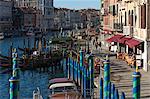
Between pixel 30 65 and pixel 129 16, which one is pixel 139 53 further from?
pixel 30 65

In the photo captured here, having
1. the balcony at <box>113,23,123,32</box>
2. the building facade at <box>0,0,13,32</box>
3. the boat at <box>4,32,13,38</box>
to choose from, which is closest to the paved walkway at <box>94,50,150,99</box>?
the balcony at <box>113,23,123,32</box>

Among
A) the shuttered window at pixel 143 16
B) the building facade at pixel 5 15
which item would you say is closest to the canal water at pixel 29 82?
the shuttered window at pixel 143 16

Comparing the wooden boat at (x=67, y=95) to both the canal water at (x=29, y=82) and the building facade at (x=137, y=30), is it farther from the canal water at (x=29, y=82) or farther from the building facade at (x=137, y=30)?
the building facade at (x=137, y=30)

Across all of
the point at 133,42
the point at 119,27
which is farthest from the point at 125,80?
the point at 119,27

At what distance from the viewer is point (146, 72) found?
99.2 feet

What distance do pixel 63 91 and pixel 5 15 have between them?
12604 centimetres

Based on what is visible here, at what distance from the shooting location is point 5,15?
148 m

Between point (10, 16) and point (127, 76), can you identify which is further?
point (10, 16)

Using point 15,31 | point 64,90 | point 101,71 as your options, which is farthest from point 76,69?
point 15,31

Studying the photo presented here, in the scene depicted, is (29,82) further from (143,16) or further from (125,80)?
(125,80)

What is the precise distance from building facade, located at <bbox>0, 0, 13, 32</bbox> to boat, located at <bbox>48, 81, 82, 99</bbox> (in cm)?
11850

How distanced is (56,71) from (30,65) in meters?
2.98

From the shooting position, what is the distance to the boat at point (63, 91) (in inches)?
968

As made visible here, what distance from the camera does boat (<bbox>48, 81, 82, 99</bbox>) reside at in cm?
2459
